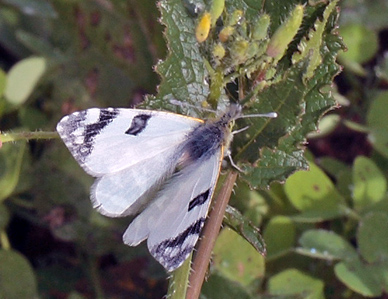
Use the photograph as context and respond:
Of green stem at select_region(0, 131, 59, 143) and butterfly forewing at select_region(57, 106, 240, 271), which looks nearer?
butterfly forewing at select_region(57, 106, 240, 271)

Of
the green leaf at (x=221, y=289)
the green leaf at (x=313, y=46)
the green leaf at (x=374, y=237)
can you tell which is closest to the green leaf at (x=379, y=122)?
the green leaf at (x=374, y=237)

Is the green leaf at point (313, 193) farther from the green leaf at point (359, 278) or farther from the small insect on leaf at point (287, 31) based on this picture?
the small insect on leaf at point (287, 31)

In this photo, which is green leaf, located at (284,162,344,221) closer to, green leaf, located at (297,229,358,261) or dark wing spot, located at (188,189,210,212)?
green leaf, located at (297,229,358,261)

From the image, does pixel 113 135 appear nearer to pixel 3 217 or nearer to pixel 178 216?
pixel 178 216

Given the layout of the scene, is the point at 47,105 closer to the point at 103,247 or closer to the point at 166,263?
the point at 103,247

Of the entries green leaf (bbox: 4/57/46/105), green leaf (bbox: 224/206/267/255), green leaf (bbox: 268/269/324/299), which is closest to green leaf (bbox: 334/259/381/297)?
green leaf (bbox: 268/269/324/299)

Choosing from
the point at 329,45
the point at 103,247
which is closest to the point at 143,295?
the point at 103,247

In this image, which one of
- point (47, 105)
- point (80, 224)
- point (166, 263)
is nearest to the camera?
point (166, 263)
